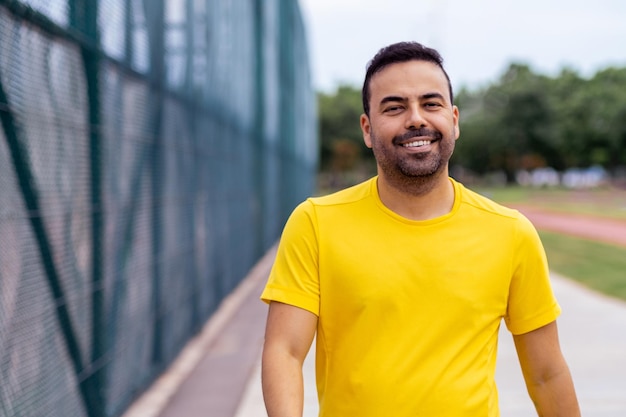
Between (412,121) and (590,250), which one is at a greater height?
(412,121)

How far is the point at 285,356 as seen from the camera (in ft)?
6.54

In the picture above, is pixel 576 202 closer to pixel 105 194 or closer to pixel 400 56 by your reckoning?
pixel 105 194

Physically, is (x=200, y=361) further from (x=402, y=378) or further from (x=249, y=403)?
(x=402, y=378)

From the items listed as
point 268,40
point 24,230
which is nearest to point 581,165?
point 268,40

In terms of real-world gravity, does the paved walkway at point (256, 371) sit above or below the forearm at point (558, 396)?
below

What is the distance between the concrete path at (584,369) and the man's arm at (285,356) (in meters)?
3.08

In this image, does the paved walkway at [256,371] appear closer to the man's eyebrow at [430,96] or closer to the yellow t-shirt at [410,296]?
the yellow t-shirt at [410,296]

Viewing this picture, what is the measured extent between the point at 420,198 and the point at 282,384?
57 centimetres

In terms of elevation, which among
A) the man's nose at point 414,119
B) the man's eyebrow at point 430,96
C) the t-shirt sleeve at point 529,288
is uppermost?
the man's eyebrow at point 430,96

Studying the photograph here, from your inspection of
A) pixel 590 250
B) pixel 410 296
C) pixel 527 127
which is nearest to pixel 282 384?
pixel 410 296

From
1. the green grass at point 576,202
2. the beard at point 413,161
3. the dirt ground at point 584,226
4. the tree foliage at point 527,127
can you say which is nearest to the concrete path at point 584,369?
the beard at point 413,161

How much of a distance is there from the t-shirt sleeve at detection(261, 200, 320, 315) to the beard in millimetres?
233

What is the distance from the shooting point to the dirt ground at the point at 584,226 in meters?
19.0

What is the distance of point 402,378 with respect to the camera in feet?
6.35
